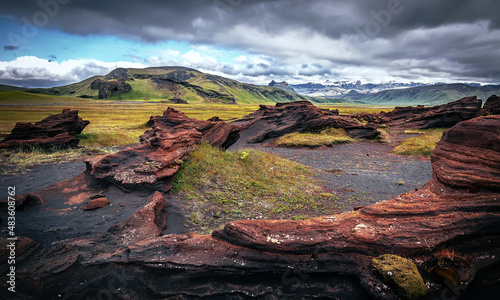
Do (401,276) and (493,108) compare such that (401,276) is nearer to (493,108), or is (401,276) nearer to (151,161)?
(151,161)

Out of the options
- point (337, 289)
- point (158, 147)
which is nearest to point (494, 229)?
point (337, 289)

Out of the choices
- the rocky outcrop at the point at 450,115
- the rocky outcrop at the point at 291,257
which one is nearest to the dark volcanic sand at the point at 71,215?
the rocky outcrop at the point at 291,257

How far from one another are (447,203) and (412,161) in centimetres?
2267

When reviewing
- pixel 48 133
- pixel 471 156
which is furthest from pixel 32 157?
A: pixel 471 156

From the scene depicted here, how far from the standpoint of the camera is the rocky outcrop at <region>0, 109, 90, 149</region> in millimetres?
22266

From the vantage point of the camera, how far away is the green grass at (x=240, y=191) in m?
12.3

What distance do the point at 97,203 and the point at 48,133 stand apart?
21064 mm

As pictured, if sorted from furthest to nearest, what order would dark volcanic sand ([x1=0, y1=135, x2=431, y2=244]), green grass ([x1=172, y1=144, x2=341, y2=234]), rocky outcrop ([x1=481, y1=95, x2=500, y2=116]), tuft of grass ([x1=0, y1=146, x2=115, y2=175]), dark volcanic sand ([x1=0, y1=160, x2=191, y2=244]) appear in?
1. rocky outcrop ([x1=481, y1=95, x2=500, y2=116])
2. tuft of grass ([x1=0, y1=146, x2=115, y2=175])
3. green grass ([x1=172, y1=144, x2=341, y2=234])
4. dark volcanic sand ([x1=0, y1=135, x2=431, y2=244])
5. dark volcanic sand ([x1=0, y1=160, x2=191, y2=244])

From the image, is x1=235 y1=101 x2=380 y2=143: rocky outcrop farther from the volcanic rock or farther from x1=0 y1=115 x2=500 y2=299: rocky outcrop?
x1=0 y1=115 x2=500 y2=299: rocky outcrop

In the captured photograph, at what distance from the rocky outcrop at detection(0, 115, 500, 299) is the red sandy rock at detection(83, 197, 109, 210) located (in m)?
3.06

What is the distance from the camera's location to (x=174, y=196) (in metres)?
13.1

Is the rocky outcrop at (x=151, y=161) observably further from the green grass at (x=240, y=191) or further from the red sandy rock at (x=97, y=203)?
the red sandy rock at (x=97, y=203)

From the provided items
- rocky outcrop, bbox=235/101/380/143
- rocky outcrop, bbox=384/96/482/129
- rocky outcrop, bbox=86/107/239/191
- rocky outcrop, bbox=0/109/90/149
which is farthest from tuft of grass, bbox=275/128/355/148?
rocky outcrop, bbox=0/109/90/149

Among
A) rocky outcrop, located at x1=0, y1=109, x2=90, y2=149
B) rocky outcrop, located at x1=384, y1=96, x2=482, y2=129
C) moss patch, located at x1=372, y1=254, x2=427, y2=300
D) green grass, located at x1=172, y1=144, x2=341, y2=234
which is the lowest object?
green grass, located at x1=172, y1=144, x2=341, y2=234
